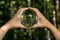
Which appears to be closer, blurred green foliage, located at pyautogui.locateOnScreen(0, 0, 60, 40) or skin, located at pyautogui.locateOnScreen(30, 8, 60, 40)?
skin, located at pyautogui.locateOnScreen(30, 8, 60, 40)

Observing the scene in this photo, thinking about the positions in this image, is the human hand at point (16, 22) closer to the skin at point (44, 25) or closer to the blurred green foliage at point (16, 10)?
the skin at point (44, 25)

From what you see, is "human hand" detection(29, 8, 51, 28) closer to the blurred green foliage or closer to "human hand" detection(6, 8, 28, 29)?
"human hand" detection(6, 8, 28, 29)

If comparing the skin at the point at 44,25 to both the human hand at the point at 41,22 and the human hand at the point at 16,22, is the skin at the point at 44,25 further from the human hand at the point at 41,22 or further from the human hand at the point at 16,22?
the human hand at the point at 16,22

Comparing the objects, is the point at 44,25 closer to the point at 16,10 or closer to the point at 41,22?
the point at 41,22

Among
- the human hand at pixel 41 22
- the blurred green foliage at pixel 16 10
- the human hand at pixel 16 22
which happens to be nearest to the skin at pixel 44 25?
the human hand at pixel 41 22

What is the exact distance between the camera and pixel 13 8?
351 centimetres

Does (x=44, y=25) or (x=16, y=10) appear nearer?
(x=44, y=25)

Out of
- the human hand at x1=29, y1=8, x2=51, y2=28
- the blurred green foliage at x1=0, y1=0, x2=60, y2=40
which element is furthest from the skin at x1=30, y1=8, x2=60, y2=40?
the blurred green foliage at x1=0, y1=0, x2=60, y2=40

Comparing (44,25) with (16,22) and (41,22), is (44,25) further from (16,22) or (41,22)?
(16,22)

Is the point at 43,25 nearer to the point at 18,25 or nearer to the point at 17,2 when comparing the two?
the point at 18,25

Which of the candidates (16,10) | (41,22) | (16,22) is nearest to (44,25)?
(41,22)

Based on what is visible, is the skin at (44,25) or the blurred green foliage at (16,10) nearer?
the skin at (44,25)

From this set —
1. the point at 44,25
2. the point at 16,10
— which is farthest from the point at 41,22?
the point at 16,10

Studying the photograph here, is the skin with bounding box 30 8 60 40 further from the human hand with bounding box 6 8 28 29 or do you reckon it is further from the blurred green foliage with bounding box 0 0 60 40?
the blurred green foliage with bounding box 0 0 60 40
